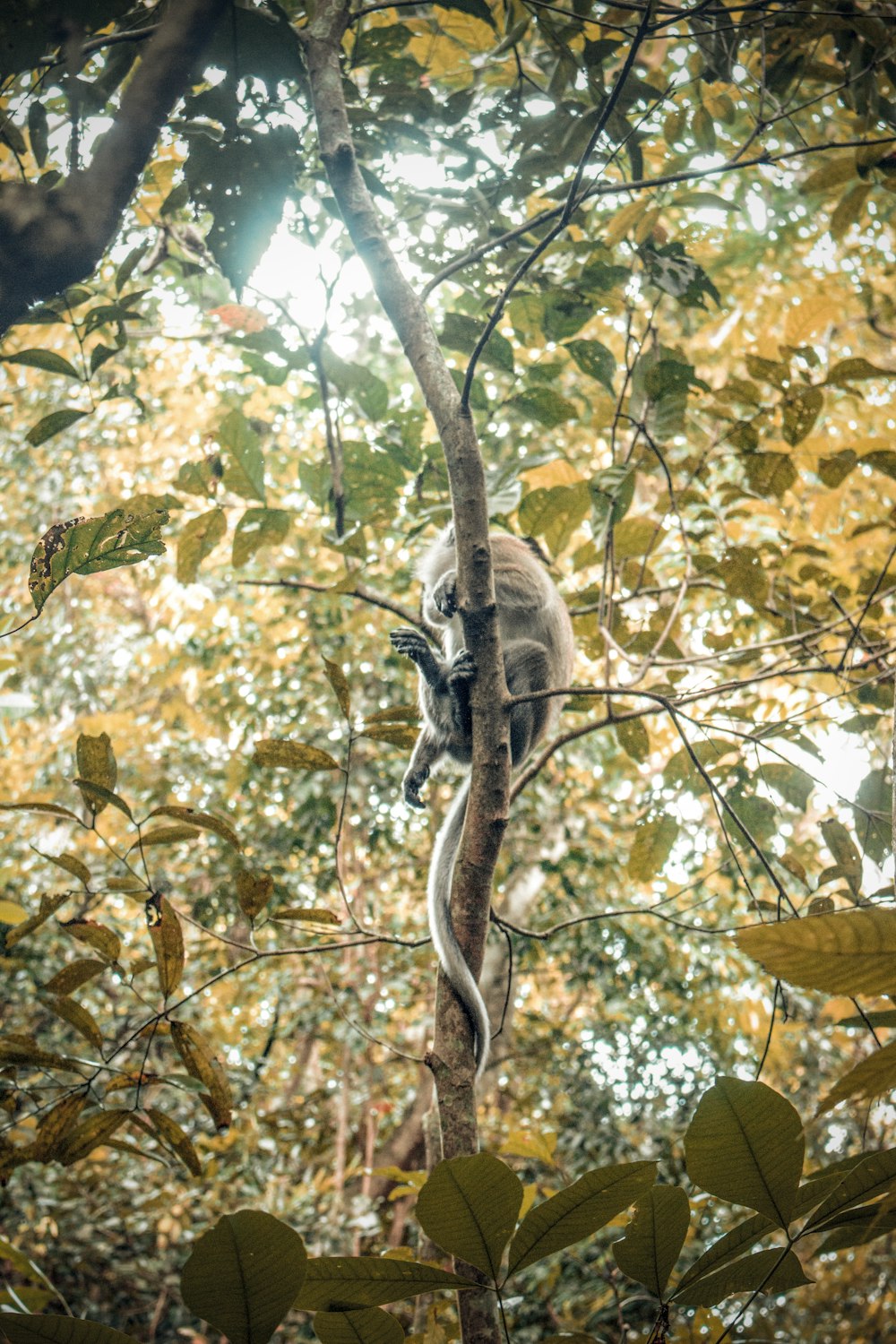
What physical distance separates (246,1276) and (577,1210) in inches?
11.7

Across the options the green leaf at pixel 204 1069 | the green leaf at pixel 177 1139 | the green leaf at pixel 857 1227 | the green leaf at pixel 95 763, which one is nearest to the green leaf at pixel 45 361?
the green leaf at pixel 95 763

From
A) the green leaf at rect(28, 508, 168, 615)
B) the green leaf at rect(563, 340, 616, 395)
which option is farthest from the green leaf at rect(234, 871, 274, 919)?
the green leaf at rect(563, 340, 616, 395)

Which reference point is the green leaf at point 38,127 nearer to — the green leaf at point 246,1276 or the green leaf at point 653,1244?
the green leaf at point 246,1276

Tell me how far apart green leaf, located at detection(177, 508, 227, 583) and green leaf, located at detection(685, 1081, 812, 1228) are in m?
1.87

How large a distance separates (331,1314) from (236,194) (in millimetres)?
2207

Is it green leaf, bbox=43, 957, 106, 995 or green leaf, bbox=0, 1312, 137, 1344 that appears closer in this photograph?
green leaf, bbox=0, 1312, 137, 1344

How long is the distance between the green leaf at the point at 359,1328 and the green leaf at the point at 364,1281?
0.02m

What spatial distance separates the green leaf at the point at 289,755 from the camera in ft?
5.76

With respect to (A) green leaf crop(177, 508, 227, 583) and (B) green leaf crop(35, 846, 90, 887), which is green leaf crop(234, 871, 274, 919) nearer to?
(B) green leaf crop(35, 846, 90, 887)

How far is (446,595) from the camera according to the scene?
2873 millimetres

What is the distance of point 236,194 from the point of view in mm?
2053

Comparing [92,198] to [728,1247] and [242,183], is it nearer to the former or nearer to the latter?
[728,1247]

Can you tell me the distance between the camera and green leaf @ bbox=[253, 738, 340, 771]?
5.76ft

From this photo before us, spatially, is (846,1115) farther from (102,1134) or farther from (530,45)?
(530,45)
